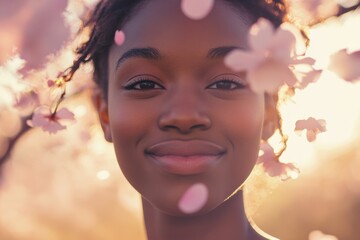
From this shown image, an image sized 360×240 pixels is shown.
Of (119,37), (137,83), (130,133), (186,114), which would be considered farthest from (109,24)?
(186,114)

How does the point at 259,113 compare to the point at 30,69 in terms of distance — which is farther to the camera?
the point at 30,69

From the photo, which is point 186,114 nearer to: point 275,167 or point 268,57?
point 268,57

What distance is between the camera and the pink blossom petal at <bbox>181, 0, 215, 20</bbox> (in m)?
1.74

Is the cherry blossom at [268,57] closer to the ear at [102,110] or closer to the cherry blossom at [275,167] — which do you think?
the ear at [102,110]

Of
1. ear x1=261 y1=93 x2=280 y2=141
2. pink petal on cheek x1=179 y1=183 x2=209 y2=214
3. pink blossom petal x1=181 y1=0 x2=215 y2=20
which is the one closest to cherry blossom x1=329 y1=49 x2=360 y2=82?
ear x1=261 y1=93 x2=280 y2=141

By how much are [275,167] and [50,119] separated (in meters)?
0.75

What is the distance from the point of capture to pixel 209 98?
1702 millimetres

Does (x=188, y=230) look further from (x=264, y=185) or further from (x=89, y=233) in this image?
(x=89, y=233)

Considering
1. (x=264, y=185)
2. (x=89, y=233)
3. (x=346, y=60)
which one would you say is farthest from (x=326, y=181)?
(x=346, y=60)

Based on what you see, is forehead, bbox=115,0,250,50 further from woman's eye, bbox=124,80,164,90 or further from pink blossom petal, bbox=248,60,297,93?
pink blossom petal, bbox=248,60,297,93

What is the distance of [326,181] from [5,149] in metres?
6.00

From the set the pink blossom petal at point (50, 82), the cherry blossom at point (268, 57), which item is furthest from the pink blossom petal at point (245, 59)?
the pink blossom petal at point (50, 82)

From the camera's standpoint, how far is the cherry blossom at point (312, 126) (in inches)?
86.9

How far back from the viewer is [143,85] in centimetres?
179
